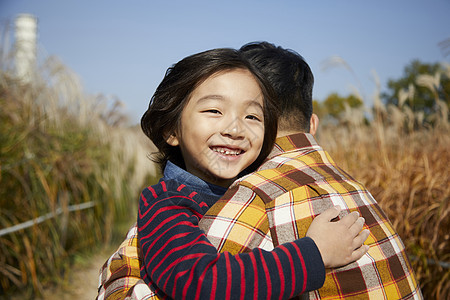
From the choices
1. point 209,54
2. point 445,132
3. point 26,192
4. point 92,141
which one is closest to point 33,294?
point 26,192

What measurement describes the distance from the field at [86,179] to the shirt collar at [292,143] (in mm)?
1776

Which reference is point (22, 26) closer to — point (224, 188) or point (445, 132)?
point (224, 188)

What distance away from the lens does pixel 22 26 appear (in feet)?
15.9

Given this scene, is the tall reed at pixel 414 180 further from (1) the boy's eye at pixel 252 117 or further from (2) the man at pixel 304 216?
(1) the boy's eye at pixel 252 117

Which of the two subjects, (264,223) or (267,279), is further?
(264,223)

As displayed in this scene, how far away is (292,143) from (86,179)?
3.85 meters

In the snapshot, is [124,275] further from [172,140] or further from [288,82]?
[288,82]

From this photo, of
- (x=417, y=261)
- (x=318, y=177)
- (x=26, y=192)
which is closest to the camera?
(x=318, y=177)

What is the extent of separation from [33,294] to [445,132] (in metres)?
4.63

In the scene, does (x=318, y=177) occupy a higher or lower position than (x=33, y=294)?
higher

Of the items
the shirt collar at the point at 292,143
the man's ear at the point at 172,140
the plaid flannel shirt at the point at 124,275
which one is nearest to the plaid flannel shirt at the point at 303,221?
the shirt collar at the point at 292,143

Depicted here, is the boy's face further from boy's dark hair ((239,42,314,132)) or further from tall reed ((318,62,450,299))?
tall reed ((318,62,450,299))

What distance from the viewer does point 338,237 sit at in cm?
114

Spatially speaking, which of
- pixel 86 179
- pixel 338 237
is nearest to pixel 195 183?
pixel 338 237
